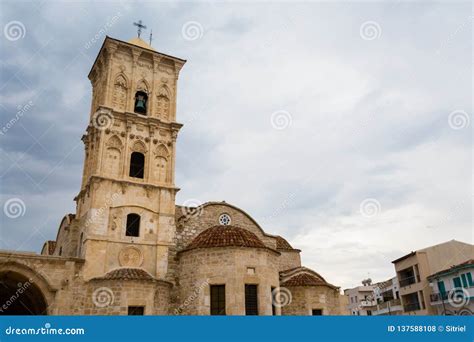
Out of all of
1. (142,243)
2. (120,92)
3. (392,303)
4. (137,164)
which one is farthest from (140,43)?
(392,303)

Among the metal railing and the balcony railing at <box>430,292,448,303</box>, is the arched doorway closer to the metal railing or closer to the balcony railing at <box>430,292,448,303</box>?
the balcony railing at <box>430,292,448,303</box>

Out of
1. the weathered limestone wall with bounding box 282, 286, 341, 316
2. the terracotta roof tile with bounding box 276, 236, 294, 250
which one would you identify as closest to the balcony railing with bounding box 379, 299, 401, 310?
the terracotta roof tile with bounding box 276, 236, 294, 250

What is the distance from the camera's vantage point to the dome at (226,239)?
17734mm

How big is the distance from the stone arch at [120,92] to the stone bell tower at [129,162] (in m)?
0.06

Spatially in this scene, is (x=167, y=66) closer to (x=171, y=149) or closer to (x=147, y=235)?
(x=171, y=149)

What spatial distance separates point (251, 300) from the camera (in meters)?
17.1

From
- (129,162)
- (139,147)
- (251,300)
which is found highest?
(139,147)

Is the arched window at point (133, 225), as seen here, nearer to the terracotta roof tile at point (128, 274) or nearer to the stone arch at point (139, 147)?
the terracotta roof tile at point (128, 274)

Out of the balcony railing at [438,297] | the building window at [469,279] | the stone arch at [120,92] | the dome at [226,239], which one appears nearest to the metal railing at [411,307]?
the balcony railing at [438,297]

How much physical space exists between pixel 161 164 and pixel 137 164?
1338 mm

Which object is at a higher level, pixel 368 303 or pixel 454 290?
pixel 368 303

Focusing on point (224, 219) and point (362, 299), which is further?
point (362, 299)

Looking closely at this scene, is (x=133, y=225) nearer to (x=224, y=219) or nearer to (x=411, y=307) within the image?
(x=224, y=219)

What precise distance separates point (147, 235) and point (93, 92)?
10.9m
